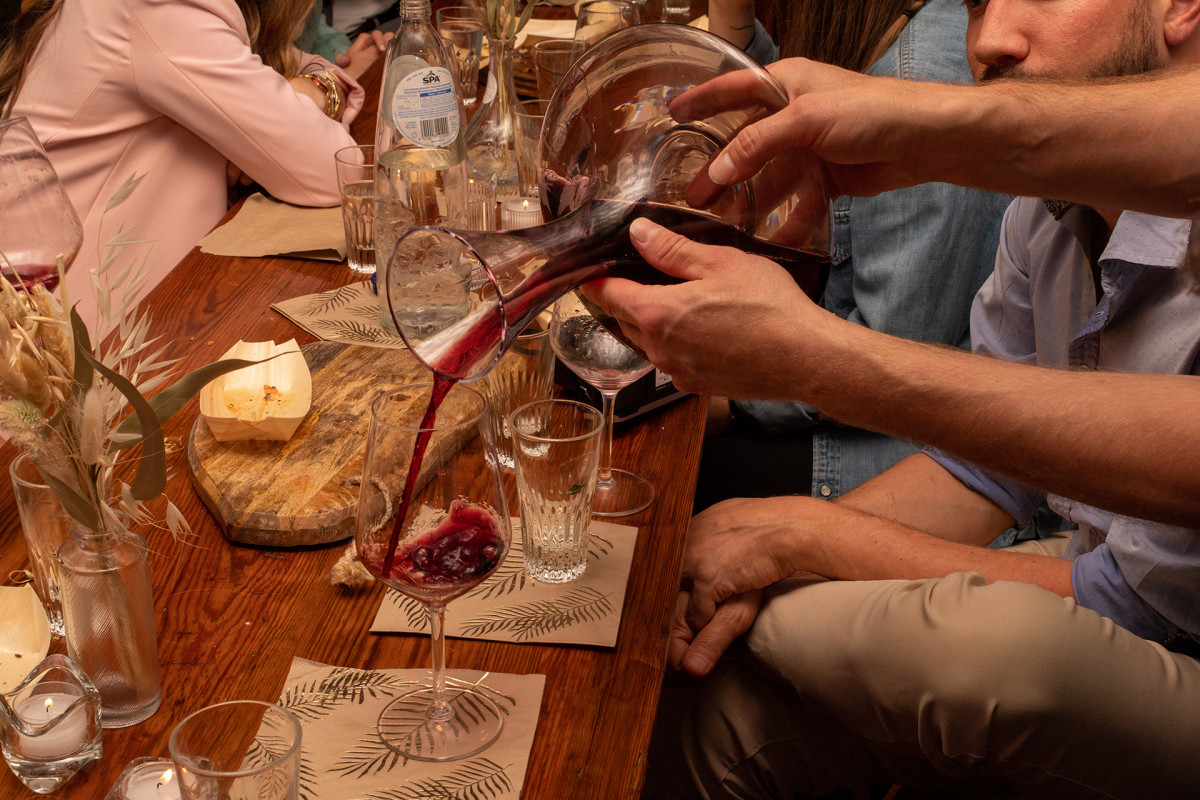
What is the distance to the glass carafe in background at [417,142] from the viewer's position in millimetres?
1429

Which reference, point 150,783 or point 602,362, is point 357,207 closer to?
point 602,362

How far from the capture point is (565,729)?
32.0 inches

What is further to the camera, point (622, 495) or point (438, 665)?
point (622, 495)

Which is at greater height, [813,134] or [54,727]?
[813,134]

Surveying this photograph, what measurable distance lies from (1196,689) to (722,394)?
0.62 meters

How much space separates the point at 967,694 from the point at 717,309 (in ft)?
1.74

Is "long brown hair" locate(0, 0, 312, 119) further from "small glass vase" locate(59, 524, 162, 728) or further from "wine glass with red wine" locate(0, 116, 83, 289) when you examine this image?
"small glass vase" locate(59, 524, 162, 728)

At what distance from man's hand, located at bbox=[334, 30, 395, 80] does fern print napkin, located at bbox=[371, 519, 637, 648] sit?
2.10m

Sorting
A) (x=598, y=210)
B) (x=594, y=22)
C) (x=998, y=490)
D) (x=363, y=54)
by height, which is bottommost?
(x=998, y=490)

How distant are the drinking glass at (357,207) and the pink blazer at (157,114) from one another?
33 cm

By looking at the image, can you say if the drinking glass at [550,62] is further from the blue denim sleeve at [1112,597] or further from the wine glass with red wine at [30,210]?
the blue denim sleeve at [1112,597]

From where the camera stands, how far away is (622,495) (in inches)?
45.1

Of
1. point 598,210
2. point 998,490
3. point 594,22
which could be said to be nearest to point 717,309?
point 598,210

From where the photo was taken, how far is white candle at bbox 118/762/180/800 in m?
0.72
